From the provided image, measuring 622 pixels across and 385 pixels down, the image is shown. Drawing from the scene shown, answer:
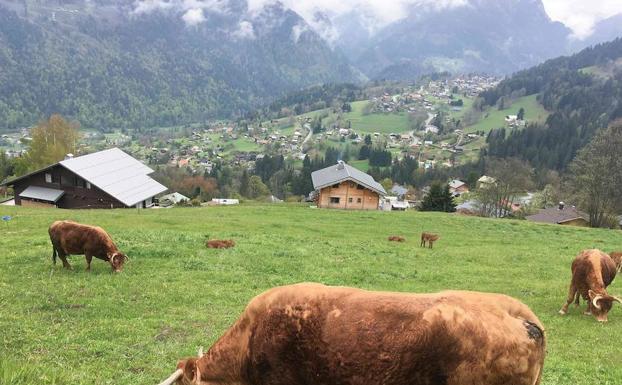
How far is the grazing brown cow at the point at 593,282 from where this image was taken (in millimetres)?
15778

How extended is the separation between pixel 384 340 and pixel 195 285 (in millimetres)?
13845

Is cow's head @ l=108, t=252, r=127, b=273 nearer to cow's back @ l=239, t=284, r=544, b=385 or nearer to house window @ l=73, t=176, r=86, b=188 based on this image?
cow's back @ l=239, t=284, r=544, b=385

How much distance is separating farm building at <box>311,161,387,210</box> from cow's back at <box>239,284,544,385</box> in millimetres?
62089

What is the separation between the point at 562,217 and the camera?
7769 cm

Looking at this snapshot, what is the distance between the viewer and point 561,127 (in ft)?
596

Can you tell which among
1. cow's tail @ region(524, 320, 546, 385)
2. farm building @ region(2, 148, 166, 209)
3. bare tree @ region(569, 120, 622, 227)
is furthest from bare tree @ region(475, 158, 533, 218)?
cow's tail @ region(524, 320, 546, 385)

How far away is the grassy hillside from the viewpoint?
10688 mm

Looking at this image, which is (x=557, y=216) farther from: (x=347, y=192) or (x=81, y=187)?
(x=81, y=187)

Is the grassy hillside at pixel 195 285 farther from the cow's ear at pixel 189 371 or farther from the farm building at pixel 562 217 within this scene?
the farm building at pixel 562 217

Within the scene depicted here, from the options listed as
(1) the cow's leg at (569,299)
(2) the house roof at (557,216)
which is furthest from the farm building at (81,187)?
(2) the house roof at (557,216)

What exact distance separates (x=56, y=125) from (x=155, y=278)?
90.1 metres

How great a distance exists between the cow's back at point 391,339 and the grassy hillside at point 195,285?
4944 mm

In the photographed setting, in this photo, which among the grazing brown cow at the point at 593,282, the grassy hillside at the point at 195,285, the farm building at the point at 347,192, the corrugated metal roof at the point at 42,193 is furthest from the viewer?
the farm building at the point at 347,192

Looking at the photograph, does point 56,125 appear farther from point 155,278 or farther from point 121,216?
point 155,278
